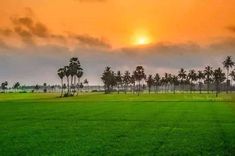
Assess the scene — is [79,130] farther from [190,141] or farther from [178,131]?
[190,141]

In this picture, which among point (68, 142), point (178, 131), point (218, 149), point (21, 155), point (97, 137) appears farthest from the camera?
point (178, 131)

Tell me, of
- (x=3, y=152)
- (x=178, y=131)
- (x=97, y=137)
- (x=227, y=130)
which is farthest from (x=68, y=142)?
(x=227, y=130)

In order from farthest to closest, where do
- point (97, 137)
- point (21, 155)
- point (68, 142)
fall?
1. point (97, 137)
2. point (68, 142)
3. point (21, 155)

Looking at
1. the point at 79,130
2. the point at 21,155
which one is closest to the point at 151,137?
the point at 79,130

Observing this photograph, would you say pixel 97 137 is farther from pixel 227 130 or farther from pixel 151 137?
pixel 227 130

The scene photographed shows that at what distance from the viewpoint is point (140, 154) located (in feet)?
81.1

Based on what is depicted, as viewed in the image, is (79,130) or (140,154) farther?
(79,130)

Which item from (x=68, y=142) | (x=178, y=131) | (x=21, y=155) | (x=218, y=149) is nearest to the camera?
(x=21, y=155)

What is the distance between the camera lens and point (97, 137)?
32.5 meters

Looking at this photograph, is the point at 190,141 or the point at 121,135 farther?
the point at 121,135

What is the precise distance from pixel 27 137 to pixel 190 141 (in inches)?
464

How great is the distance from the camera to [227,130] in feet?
126

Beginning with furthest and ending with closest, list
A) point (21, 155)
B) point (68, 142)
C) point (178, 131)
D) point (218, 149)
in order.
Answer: point (178, 131) < point (68, 142) < point (218, 149) < point (21, 155)

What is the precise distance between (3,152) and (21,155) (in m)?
1.64
